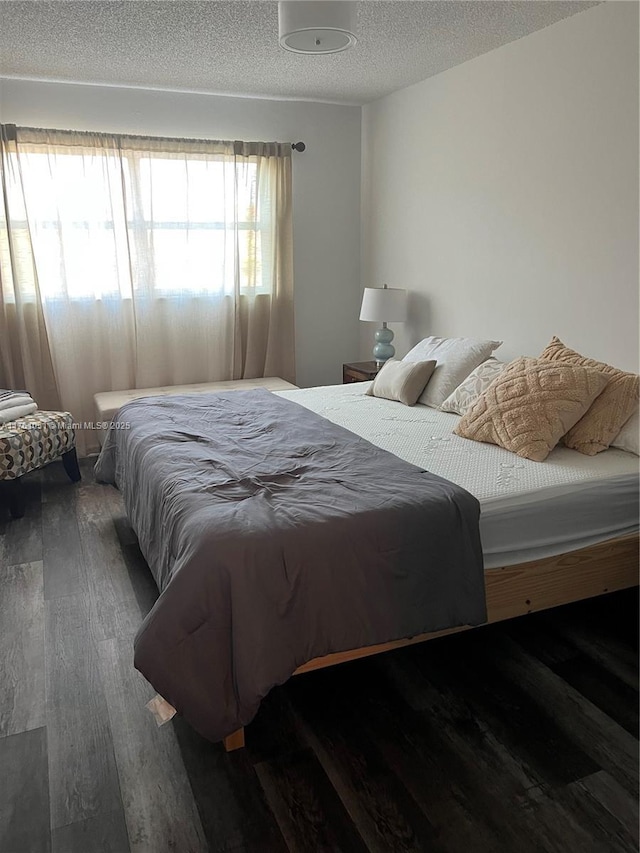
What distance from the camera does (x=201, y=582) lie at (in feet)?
5.97

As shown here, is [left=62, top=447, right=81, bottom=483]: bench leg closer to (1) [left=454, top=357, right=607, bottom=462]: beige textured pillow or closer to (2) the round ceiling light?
(1) [left=454, top=357, right=607, bottom=462]: beige textured pillow

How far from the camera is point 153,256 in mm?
4684

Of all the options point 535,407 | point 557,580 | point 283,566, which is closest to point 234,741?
point 283,566

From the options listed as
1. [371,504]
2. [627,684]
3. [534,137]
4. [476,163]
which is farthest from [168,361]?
[627,684]

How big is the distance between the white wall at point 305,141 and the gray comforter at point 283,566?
298 centimetres

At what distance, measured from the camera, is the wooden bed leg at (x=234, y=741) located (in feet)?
6.27

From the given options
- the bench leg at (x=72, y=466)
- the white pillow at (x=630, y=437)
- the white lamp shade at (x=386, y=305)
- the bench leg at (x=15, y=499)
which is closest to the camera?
the white pillow at (x=630, y=437)

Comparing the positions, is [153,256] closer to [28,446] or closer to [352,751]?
[28,446]

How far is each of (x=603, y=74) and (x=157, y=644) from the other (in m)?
3.02

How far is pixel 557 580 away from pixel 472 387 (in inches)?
47.7

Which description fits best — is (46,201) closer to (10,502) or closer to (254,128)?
(254,128)

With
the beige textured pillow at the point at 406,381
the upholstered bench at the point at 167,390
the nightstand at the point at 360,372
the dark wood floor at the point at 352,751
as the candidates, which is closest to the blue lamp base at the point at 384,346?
the nightstand at the point at 360,372

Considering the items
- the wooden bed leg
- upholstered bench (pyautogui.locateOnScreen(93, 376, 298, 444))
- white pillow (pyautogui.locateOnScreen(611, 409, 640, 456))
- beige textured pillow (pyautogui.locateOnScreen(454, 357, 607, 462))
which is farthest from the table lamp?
the wooden bed leg

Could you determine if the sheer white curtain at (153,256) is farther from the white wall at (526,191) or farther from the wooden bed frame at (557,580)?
the wooden bed frame at (557,580)
